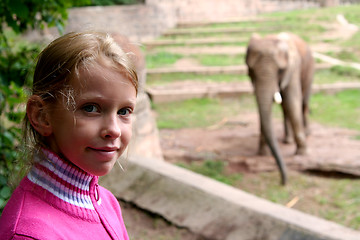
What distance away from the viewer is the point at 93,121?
1200mm

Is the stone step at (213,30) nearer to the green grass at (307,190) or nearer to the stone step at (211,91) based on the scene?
the stone step at (211,91)

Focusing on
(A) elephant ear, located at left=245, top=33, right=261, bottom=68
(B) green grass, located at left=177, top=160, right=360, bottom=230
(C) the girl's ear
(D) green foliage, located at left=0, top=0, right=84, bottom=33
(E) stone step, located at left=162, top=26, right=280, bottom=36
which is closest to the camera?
(C) the girl's ear

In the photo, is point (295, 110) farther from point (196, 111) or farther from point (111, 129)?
point (111, 129)

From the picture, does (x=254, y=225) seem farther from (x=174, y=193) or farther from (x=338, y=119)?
(x=338, y=119)

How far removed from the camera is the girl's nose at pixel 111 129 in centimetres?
120

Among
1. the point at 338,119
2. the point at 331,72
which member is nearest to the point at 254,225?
the point at 338,119

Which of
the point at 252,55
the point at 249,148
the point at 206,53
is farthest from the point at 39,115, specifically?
the point at 206,53

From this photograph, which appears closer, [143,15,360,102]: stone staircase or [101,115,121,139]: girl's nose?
[101,115,121,139]: girl's nose

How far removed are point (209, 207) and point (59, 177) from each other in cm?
259

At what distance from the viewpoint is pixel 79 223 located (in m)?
1.23

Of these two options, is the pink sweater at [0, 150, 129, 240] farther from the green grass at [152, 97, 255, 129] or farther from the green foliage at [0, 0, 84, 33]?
the green grass at [152, 97, 255, 129]

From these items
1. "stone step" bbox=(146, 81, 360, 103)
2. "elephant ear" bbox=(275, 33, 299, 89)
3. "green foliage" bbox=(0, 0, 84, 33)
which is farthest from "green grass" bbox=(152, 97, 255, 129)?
"green foliage" bbox=(0, 0, 84, 33)

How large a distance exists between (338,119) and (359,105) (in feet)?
3.43

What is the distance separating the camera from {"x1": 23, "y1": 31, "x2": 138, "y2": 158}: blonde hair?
1.20 meters
